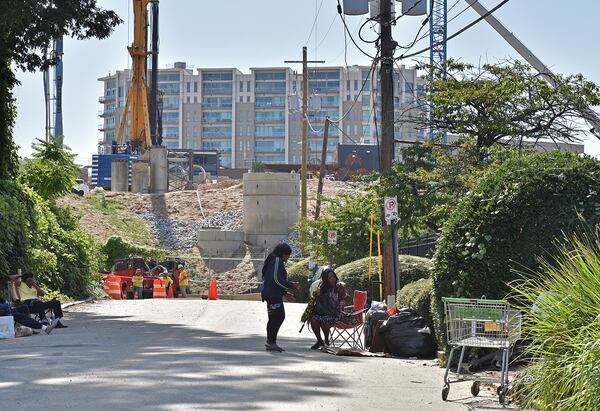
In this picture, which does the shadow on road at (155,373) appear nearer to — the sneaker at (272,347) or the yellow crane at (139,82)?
the sneaker at (272,347)

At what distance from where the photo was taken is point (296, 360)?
15.3 m

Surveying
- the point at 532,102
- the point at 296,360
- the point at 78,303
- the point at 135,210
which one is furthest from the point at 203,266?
the point at 296,360

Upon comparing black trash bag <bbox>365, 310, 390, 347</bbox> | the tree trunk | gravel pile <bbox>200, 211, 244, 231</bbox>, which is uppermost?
the tree trunk

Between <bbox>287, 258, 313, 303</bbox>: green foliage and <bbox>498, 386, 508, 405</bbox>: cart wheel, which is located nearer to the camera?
<bbox>498, 386, 508, 405</bbox>: cart wheel

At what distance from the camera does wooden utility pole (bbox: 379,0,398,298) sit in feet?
79.1

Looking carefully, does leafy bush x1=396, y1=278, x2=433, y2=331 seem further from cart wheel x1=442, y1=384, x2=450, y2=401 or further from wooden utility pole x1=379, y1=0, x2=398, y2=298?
cart wheel x1=442, y1=384, x2=450, y2=401

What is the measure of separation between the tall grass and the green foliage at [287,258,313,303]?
3122 cm

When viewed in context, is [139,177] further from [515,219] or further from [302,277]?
[515,219]

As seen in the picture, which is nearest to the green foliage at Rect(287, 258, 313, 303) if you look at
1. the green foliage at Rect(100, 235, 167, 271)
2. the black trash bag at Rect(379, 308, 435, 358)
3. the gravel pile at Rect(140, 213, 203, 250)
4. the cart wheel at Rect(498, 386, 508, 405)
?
the green foliage at Rect(100, 235, 167, 271)

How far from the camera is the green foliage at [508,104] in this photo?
89.8 ft

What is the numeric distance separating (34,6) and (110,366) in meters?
12.8

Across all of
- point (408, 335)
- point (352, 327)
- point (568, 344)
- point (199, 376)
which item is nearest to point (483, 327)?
point (568, 344)

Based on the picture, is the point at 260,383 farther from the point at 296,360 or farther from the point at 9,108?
the point at 9,108

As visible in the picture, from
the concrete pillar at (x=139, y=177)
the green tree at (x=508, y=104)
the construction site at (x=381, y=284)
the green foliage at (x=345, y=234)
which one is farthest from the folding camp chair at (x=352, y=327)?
the concrete pillar at (x=139, y=177)
